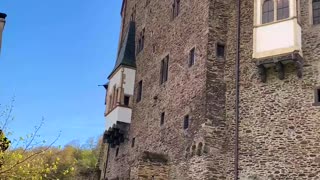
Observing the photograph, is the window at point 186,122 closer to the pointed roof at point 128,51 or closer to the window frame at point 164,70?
the window frame at point 164,70

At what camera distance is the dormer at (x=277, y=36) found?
19984mm

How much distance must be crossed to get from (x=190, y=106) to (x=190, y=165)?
A: 2.87 meters

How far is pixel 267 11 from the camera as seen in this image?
70.1 feet

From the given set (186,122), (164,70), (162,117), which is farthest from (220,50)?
(162,117)

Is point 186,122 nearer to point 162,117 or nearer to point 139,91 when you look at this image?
point 162,117

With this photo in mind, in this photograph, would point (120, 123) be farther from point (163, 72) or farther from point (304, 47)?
point (304, 47)

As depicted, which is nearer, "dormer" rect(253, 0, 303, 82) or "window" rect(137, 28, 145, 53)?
"dormer" rect(253, 0, 303, 82)

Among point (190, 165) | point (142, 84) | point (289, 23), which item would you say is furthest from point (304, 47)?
point (142, 84)

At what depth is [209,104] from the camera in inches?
845

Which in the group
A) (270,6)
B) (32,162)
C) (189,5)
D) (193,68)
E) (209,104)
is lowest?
(32,162)

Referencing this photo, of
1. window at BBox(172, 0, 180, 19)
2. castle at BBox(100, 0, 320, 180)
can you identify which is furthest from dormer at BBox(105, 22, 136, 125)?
window at BBox(172, 0, 180, 19)

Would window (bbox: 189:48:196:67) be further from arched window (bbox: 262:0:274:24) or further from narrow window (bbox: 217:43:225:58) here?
arched window (bbox: 262:0:274:24)

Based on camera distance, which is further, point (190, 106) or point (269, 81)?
point (190, 106)

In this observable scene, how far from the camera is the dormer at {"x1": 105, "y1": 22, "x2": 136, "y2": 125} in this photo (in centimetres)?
3005
